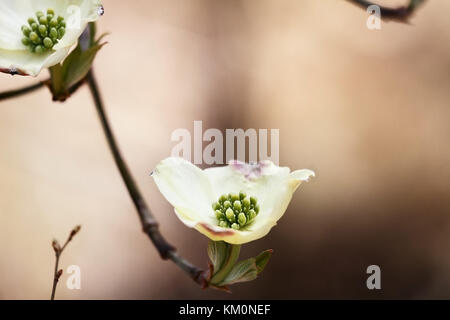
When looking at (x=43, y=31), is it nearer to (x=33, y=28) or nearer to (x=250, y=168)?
(x=33, y=28)

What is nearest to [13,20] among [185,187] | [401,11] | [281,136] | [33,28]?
[33,28]

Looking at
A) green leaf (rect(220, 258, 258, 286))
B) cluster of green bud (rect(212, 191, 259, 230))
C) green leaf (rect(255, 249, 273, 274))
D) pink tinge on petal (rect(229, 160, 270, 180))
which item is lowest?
green leaf (rect(220, 258, 258, 286))

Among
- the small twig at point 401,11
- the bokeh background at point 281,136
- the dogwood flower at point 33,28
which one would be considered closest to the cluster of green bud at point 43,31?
the dogwood flower at point 33,28

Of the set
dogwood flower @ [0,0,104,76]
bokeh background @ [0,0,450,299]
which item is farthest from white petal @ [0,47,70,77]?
bokeh background @ [0,0,450,299]

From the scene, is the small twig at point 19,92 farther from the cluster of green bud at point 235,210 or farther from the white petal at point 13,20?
the cluster of green bud at point 235,210

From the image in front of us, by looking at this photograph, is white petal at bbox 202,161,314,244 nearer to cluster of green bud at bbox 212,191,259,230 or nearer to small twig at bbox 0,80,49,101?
cluster of green bud at bbox 212,191,259,230
